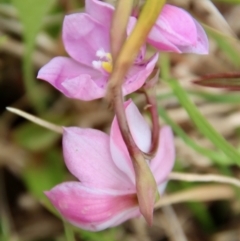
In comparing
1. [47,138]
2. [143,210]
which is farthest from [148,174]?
[47,138]

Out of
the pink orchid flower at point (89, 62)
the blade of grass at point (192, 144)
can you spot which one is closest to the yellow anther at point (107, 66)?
Result: the pink orchid flower at point (89, 62)

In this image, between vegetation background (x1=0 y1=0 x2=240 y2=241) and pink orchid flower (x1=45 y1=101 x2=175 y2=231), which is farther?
vegetation background (x1=0 y1=0 x2=240 y2=241)

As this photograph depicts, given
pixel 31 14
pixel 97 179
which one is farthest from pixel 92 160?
pixel 31 14

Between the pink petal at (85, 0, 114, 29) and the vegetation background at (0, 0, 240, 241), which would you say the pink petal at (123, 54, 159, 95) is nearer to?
the pink petal at (85, 0, 114, 29)

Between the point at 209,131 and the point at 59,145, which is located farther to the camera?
the point at 59,145

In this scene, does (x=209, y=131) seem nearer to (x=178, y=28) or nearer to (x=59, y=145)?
(x=178, y=28)

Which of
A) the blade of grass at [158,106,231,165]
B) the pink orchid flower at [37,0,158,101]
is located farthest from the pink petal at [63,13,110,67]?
the blade of grass at [158,106,231,165]

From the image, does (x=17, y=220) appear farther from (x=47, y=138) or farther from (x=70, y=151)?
(x=70, y=151)
